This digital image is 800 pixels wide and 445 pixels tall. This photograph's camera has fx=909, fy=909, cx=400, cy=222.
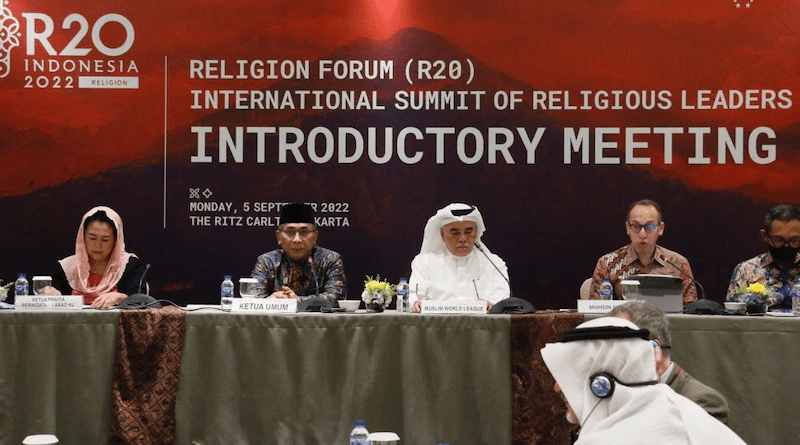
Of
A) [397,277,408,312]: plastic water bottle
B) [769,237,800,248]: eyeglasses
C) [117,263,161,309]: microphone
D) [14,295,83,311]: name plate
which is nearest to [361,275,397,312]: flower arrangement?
[397,277,408,312]: plastic water bottle

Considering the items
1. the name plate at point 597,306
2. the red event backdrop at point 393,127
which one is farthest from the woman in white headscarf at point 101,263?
the name plate at point 597,306

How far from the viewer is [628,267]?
5.21 meters

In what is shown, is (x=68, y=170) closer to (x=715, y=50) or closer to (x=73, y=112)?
(x=73, y=112)

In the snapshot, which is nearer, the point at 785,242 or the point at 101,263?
the point at 785,242

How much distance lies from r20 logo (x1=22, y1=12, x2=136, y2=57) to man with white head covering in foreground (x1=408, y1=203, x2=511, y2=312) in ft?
8.02

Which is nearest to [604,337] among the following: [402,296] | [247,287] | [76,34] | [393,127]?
[402,296]

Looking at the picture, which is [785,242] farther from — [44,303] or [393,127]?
[44,303]

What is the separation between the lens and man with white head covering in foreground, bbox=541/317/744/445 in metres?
1.89

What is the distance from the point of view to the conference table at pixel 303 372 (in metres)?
3.75

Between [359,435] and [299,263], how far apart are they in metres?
1.78

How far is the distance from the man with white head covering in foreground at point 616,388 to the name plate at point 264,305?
2130 mm

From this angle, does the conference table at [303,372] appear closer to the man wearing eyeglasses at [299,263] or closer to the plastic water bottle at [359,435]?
the plastic water bottle at [359,435]

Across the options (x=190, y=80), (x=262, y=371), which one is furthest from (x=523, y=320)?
(x=190, y=80)

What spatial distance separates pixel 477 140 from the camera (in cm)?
584
